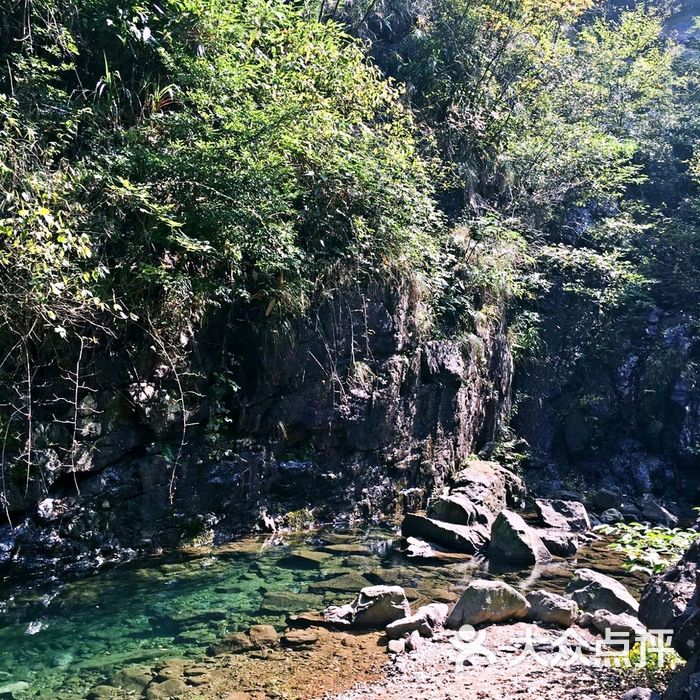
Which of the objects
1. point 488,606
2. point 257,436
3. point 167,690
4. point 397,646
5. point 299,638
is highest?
point 257,436

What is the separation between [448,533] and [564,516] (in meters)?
3.17

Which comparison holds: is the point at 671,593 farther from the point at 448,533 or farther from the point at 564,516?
the point at 564,516

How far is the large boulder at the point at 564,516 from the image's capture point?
35.4 feet

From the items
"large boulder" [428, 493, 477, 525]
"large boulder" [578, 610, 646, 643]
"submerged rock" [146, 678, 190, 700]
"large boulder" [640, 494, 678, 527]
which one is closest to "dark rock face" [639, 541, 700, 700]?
"large boulder" [578, 610, 646, 643]

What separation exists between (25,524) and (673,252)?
55.6ft

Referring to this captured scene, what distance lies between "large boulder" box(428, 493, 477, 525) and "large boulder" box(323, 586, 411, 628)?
356 centimetres

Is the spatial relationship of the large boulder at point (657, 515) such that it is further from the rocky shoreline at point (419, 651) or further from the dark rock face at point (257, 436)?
the rocky shoreline at point (419, 651)

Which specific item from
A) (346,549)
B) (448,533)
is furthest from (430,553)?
(346,549)

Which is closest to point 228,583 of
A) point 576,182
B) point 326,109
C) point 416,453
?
point 416,453

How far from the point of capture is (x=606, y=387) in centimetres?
1622

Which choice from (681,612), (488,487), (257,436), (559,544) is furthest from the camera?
(488,487)

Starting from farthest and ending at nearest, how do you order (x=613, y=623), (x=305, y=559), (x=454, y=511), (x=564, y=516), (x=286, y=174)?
(x=564, y=516)
(x=454, y=511)
(x=286, y=174)
(x=305, y=559)
(x=613, y=623)

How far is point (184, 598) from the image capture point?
6.83 meters

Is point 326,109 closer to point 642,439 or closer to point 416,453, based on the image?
point 416,453
